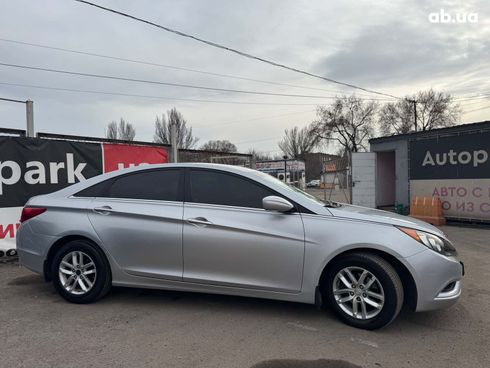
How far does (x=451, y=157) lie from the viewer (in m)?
12.3

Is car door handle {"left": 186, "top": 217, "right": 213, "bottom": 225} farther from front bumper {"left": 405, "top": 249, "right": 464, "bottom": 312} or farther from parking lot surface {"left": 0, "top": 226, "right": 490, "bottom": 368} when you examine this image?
front bumper {"left": 405, "top": 249, "right": 464, "bottom": 312}

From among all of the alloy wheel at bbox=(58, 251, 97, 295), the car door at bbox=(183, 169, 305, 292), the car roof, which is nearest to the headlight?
the car roof

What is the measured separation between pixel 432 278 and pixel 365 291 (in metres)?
0.61

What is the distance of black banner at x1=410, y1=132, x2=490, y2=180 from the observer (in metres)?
11.5

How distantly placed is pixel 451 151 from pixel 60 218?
37.6 feet

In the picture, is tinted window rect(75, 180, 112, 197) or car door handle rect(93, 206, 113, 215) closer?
car door handle rect(93, 206, 113, 215)

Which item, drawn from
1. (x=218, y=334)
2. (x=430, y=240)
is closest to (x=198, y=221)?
(x=218, y=334)

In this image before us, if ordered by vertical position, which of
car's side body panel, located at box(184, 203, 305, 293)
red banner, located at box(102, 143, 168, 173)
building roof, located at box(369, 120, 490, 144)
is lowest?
car's side body panel, located at box(184, 203, 305, 293)

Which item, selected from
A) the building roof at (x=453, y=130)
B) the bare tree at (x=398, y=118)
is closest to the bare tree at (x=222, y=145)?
the bare tree at (x=398, y=118)

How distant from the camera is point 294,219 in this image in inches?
158

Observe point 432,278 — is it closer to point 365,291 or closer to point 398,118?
point 365,291

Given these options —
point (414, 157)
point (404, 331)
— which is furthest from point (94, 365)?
point (414, 157)

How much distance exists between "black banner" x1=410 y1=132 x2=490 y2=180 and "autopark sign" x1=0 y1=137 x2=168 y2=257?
982 centimetres

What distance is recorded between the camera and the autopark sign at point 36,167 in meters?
6.88
